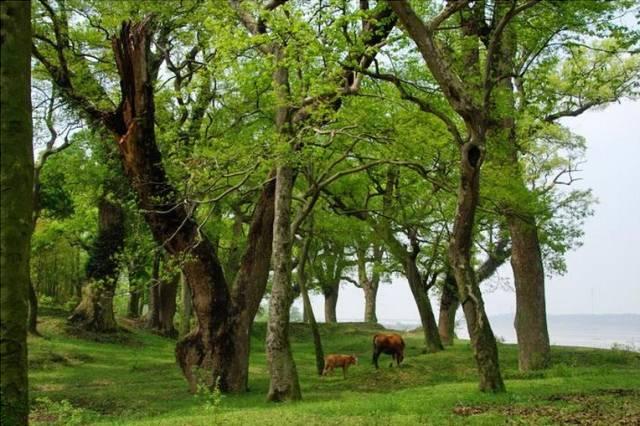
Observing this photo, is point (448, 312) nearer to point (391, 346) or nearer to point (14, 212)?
point (391, 346)

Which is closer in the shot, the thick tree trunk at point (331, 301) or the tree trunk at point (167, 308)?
the tree trunk at point (167, 308)

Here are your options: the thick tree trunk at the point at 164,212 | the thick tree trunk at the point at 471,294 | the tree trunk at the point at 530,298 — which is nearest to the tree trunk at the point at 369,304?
the tree trunk at the point at 530,298

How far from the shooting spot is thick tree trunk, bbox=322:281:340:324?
51812 millimetres

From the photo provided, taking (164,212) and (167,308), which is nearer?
(164,212)

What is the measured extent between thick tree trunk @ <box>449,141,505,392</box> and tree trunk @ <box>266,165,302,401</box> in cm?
476

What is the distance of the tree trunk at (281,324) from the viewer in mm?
16047

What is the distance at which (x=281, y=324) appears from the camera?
53.2 feet

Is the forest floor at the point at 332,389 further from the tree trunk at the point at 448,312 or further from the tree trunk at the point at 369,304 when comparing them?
the tree trunk at the point at 369,304

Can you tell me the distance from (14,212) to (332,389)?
1480cm

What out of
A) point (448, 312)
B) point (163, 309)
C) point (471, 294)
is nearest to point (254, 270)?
point (471, 294)

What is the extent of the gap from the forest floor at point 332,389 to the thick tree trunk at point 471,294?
0.57 m

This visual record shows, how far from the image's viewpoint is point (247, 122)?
24.2 metres

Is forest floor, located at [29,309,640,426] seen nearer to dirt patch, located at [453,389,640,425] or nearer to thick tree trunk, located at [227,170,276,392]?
dirt patch, located at [453,389,640,425]

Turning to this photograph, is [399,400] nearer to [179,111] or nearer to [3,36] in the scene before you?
[3,36]
